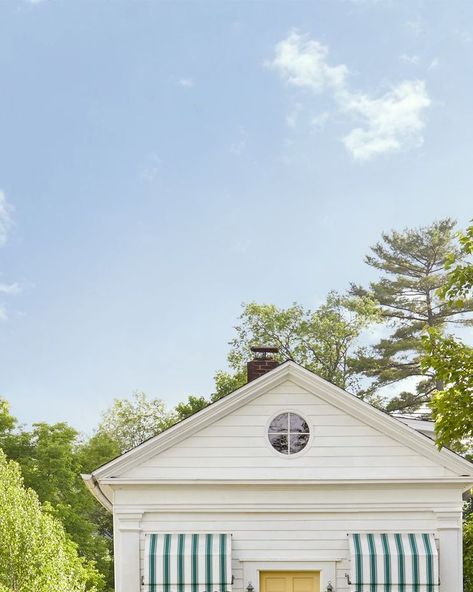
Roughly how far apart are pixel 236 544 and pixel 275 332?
2690 centimetres

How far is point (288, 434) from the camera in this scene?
17578mm

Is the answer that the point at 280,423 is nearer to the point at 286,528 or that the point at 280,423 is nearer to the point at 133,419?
the point at 286,528

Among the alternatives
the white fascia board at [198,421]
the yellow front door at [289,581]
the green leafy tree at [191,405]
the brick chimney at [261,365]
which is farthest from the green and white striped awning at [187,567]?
the green leafy tree at [191,405]

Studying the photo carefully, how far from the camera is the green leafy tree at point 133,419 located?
164ft

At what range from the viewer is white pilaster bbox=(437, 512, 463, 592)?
17.1 metres

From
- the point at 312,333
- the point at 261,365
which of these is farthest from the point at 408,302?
the point at 261,365

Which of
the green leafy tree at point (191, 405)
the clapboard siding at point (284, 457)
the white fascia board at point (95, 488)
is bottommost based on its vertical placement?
the white fascia board at point (95, 488)

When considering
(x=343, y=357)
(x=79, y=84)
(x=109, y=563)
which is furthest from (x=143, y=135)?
(x=109, y=563)

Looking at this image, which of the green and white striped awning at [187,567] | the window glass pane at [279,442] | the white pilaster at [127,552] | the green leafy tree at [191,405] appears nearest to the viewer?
the green and white striped awning at [187,567]

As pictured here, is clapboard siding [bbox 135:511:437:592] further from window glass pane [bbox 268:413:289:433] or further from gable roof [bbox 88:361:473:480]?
window glass pane [bbox 268:413:289:433]

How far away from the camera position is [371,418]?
1747 cm

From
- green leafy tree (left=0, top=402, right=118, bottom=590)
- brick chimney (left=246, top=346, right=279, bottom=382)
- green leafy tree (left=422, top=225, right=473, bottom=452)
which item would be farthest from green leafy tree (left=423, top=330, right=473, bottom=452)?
green leafy tree (left=0, top=402, right=118, bottom=590)

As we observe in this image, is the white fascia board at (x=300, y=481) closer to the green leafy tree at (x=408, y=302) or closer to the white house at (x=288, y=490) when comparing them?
the white house at (x=288, y=490)

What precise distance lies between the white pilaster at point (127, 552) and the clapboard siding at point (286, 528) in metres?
0.17
